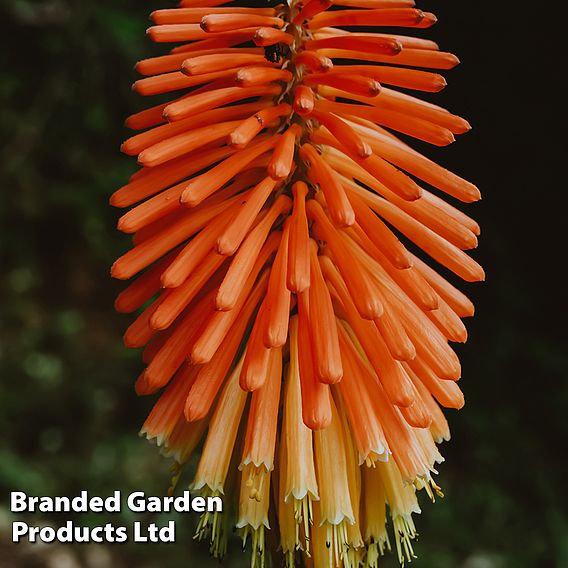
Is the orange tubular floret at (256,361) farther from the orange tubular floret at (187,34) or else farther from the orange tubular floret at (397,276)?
the orange tubular floret at (187,34)

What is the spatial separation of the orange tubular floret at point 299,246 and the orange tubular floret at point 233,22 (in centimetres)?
38

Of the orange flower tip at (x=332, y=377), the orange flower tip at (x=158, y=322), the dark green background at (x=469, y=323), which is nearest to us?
the orange flower tip at (x=332, y=377)

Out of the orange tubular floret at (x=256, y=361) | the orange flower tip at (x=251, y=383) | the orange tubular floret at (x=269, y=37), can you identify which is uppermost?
the orange tubular floret at (x=269, y=37)

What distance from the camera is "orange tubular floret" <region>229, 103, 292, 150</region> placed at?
169cm

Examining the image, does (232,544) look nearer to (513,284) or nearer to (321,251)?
(513,284)

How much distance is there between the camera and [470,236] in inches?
70.3

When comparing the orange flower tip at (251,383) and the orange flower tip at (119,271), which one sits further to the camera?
the orange flower tip at (119,271)

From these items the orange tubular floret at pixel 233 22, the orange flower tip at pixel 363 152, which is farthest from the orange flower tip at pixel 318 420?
the orange tubular floret at pixel 233 22

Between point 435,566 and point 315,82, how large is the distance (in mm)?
3290

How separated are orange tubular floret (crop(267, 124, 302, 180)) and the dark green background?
2.26m

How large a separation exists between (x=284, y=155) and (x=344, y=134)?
144mm

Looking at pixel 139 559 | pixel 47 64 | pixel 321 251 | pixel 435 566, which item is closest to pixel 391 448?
pixel 321 251

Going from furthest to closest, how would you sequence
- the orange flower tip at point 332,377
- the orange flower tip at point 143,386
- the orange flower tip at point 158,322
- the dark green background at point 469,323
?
the dark green background at point 469,323 < the orange flower tip at point 143,386 < the orange flower tip at point 158,322 < the orange flower tip at point 332,377

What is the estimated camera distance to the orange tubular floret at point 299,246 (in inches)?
65.8
